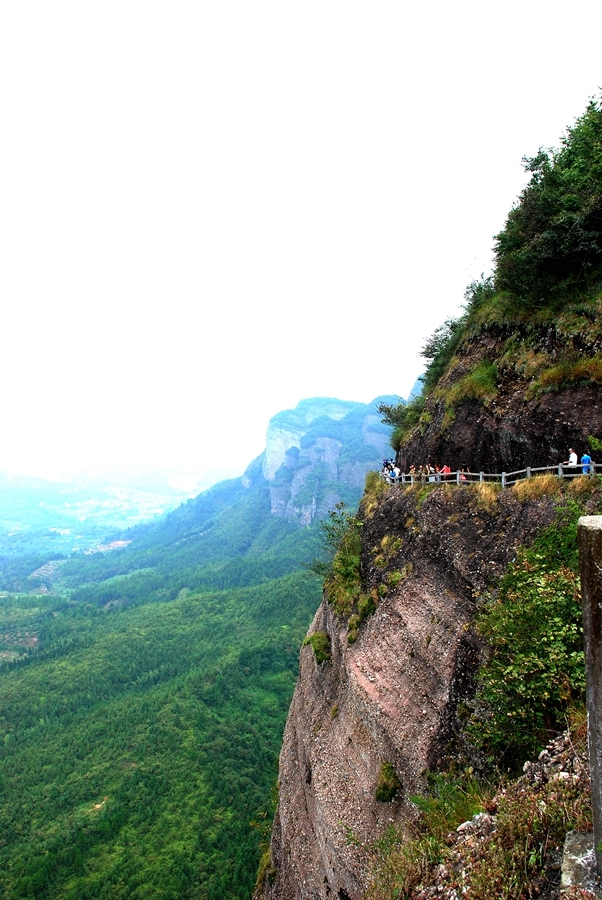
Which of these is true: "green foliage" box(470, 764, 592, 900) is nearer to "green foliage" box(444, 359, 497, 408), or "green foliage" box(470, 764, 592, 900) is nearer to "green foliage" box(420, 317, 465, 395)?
"green foliage" box(444, 359, 497, 408)

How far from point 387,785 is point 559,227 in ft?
56.7

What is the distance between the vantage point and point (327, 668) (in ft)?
59.4

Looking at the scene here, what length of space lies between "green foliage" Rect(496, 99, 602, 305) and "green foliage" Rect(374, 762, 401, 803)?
14855 millimetres

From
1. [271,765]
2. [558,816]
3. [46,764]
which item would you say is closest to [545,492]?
[558,816]

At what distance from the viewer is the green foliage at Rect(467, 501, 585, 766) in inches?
330

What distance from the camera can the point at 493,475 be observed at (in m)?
13.7

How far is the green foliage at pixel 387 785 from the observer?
460 inches

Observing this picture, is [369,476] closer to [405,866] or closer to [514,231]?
[514,231]

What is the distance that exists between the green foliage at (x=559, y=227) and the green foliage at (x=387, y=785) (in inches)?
585

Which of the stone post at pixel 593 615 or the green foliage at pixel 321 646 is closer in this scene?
the stone post at pixel 593 615

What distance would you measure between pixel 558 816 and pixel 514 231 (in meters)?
17.8

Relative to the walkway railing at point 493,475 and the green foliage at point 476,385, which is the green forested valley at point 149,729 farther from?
the green foliage at point 476,385

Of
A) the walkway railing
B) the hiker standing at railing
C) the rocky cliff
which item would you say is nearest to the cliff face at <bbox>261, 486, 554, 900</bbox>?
the rocky cliff

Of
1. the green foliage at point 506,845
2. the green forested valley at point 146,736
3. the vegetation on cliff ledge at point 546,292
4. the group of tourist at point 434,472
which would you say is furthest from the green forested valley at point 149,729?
the green foliage at point 506,845
